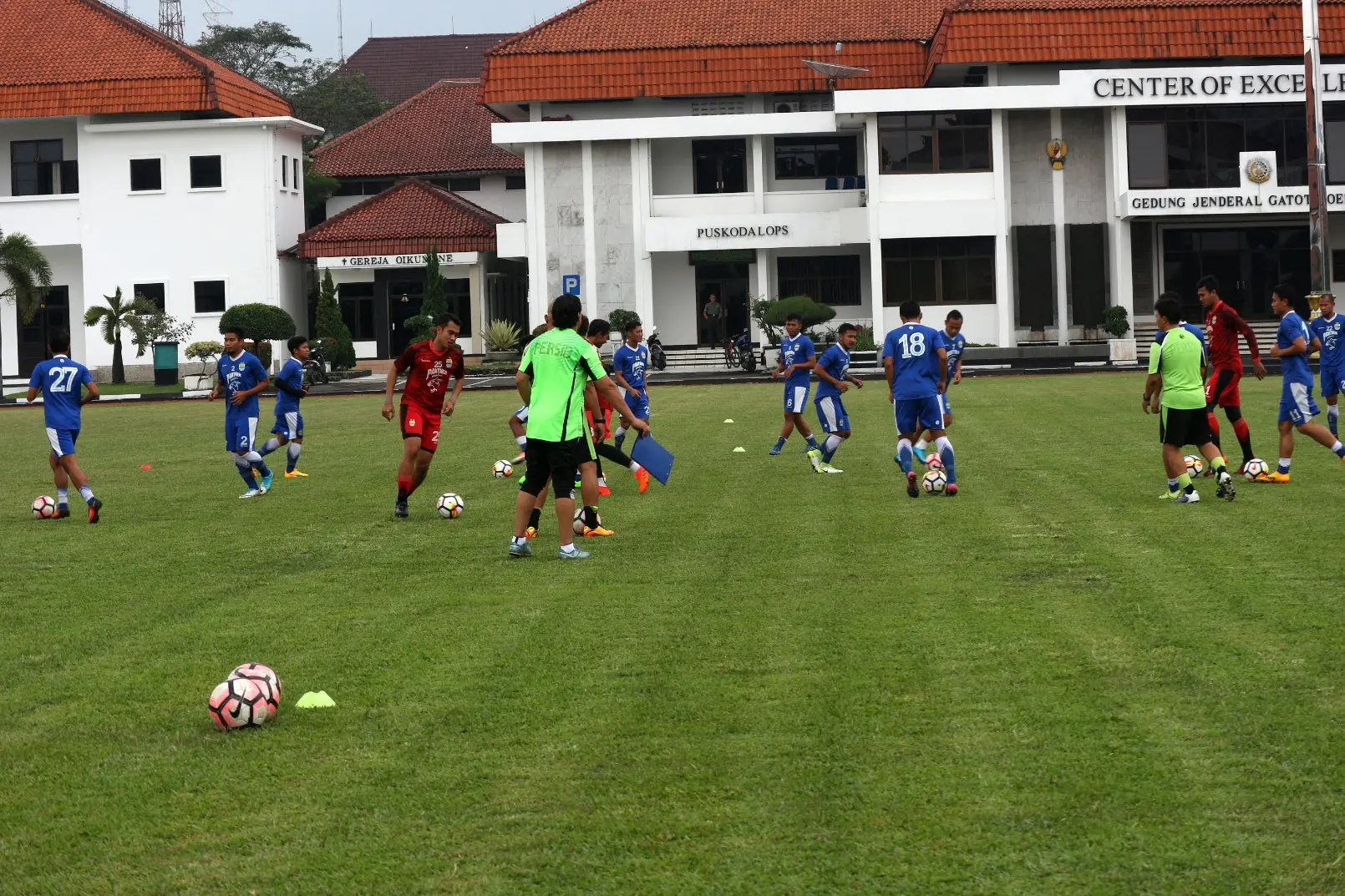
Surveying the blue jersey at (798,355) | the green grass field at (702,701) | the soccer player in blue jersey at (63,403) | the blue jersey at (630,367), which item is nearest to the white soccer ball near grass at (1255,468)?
the green grass field at (702,701)

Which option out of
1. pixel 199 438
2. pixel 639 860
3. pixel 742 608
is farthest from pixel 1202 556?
pixel 199 438

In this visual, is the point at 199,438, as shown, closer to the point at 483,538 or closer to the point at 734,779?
the point at 483,538

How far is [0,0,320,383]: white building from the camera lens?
5522 cm

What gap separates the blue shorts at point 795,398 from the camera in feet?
66.5

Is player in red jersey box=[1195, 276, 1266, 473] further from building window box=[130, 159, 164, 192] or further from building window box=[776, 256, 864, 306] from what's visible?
building window box=[130, 159, 164, 192]

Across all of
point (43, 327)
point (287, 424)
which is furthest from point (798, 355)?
point (43, 327)

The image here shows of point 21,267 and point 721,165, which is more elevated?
point 721,165

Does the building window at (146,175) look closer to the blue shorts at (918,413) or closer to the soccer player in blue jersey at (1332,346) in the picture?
the blue shorts at (918,413)

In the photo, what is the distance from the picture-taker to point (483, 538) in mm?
13547

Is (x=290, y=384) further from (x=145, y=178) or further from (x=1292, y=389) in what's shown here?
(x=145, y=178)

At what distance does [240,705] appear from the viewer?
278 inches

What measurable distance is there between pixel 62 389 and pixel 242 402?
87.2 inches

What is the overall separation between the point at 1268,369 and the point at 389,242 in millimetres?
29673

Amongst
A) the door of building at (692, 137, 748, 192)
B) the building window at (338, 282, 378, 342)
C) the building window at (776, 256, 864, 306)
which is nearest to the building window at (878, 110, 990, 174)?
the building window at (776, 256, 864, 306)
